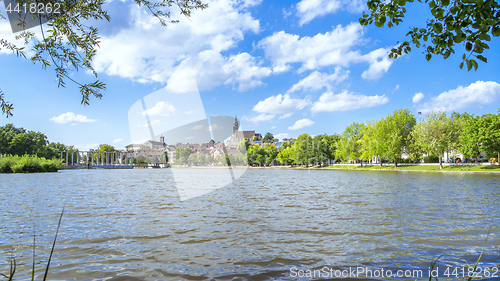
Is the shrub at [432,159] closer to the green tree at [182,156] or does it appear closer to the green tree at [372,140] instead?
the green tree at [372,140]

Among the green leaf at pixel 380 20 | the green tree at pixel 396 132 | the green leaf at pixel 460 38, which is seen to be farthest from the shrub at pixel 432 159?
the green leaf at pixel 460 38

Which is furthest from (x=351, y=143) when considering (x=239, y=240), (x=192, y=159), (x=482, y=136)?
(x=192, y=159)

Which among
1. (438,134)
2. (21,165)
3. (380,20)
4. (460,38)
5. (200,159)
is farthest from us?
(200,159)

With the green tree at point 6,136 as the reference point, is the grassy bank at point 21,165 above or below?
below

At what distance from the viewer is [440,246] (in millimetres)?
8562

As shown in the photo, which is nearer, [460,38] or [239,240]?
[460,38]

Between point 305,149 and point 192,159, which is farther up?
point 305,149

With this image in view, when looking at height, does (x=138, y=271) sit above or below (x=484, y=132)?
below

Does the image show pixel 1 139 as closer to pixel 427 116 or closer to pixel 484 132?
pixel 427 116

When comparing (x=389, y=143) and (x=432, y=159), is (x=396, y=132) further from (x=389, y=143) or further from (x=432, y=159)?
(x=432, y=159)

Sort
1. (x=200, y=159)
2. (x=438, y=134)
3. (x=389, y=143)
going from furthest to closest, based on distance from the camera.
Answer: (x=200, y=159) < (x=389, y=143) < (x=438, y=134)

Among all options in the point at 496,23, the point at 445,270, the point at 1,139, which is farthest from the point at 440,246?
the point at 1,139

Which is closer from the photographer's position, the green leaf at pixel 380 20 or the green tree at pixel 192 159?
the green leaf at pixel 380 20

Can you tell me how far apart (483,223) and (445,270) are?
263 inches
